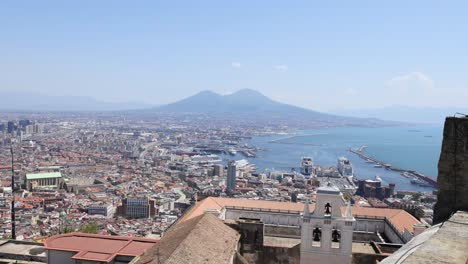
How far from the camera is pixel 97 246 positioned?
1010 cm

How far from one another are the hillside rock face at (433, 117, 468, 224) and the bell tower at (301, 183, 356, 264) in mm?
2896

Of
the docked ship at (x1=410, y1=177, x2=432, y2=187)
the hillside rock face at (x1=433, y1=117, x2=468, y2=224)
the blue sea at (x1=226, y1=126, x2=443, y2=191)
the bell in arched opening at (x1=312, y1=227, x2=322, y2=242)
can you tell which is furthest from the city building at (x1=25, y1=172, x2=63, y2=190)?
the hillside rock face at (x1=433, y1=117, x2=468, y2=224)

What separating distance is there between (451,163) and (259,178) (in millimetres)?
53838

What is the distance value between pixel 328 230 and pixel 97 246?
17.1 feet

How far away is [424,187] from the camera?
188 feet

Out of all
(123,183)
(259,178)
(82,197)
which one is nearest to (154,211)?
(82,197)

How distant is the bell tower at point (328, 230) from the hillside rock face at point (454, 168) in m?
2.90

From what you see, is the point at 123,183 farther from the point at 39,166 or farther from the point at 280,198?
the point at 280,198

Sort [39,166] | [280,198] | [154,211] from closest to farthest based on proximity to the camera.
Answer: [154,211] → [280,198] → [39,166]

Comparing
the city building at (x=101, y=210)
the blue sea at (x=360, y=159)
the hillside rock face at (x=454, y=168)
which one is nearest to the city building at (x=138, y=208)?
the city building at (x=101, y=210)

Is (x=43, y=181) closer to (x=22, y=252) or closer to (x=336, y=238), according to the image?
(x=22, y=252)

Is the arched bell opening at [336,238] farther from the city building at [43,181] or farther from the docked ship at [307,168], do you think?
the docked ship at [307,168]

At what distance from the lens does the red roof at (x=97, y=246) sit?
9.56 meters

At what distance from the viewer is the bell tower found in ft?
27.6
